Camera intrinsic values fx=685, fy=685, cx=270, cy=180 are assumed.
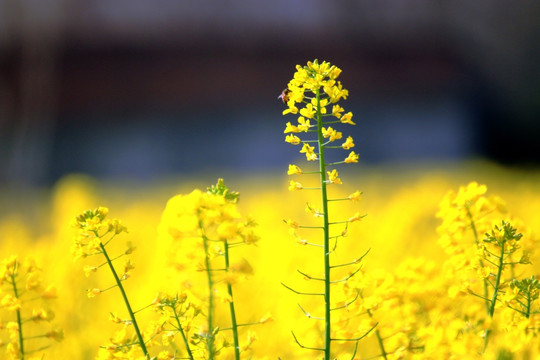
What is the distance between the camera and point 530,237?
50.8 inches

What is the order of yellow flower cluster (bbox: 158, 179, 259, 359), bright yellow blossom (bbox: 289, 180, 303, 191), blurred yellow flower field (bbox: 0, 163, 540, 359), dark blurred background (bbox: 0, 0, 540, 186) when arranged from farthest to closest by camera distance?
dark blurred background (bbox: 0, 0, 540, 186)
blurred yellow flower field (bbox: 0, 163, 540, 359)
bright yellow blossom (bbox: 289, 180, 303, 191)
yellow flower cluster (bbox: 158, 179, 259, 359)

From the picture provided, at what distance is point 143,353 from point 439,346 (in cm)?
49

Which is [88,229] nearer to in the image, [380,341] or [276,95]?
[380,341]

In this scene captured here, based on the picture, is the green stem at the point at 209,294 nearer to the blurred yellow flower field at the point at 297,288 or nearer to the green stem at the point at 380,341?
the blurred yellow flower field at the point at 297,288

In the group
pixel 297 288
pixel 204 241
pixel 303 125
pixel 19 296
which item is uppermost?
pixel 303 125

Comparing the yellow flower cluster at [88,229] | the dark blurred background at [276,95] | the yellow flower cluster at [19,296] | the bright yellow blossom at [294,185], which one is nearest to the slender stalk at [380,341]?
the bright yellow blossom at [294,185]

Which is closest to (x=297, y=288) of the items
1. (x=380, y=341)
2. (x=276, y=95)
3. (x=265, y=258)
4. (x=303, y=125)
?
(x=265, y=258)

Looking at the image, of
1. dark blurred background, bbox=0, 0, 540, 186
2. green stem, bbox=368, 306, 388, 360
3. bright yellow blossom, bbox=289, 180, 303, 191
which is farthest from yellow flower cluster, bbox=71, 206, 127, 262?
dark blurred background, bbox=0, 0, 540, 186

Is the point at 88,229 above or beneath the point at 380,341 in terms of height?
above

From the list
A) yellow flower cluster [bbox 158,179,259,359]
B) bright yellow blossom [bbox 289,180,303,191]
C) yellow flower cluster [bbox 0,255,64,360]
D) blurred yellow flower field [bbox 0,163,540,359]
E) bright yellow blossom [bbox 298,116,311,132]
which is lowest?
blurred yellow flower field [bbox 0,163,540,359]

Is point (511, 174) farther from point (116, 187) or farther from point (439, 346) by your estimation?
point (439, 346)

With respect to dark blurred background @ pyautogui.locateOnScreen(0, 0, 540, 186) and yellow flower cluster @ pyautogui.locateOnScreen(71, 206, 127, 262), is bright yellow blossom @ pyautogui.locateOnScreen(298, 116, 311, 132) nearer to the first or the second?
yellow flower cluster @ pyautogui.locateOnScreen(71, 206, 127, 262)

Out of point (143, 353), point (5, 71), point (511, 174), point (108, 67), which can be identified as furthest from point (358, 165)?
point (143, 353)

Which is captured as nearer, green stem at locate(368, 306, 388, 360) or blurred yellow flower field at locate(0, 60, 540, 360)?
blurred yellow flower field at locate(0, 60, 540, 360)
